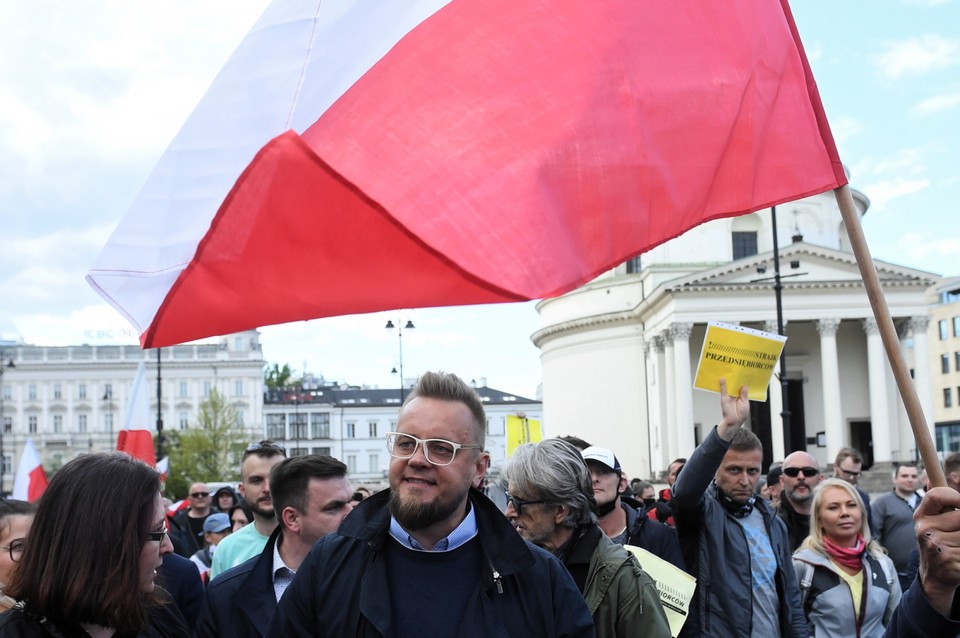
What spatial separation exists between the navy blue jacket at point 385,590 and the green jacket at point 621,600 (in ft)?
3.08

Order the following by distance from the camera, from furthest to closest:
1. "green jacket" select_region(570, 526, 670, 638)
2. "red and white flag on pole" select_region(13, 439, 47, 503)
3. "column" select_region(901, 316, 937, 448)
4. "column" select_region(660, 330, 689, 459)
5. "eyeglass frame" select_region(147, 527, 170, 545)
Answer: "column" select_region(660, 330, 689, 459) → "column" select_region(901, 316, 937, 448) → "red and white flag on pole" select_region(13, 439, 47, 503) → "green jacket" select_region(570, 526, 670, 638) → "eyeglass frame" select_region(147, 527, 170, 545)

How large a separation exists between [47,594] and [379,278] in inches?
59.0

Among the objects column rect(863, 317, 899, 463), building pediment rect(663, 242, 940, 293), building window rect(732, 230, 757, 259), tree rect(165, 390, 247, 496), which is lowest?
tree rect(165, 390, 247, 496)

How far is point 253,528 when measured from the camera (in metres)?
6.77

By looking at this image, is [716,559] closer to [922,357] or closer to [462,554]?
[462,554]

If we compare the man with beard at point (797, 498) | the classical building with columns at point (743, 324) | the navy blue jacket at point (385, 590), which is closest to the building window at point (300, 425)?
the classical building with columns at point (743, 324)

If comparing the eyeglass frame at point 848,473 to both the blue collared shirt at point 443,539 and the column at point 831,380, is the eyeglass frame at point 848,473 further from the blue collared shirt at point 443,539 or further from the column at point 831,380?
the column at point 831,380

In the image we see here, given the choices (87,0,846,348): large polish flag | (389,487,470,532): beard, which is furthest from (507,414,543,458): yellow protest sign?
(389,487,470,532): beard

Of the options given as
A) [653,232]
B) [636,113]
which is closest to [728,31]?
[636,113]

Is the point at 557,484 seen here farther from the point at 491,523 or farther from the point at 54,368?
the point at 54,368

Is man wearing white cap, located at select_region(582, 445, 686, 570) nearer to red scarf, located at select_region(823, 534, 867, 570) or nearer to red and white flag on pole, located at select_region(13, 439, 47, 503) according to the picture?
red scarf, located at select_region(823, 534, 867, 570)

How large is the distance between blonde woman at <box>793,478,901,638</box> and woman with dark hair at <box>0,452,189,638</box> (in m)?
4.06

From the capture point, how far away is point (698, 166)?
173 inches

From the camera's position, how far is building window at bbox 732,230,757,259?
2557 inches
